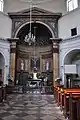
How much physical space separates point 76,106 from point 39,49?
A: 14.3m

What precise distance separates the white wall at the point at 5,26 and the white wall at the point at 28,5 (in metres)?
0.90

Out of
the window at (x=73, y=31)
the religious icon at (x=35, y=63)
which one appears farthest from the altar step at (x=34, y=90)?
the window at (x=73, y=31)

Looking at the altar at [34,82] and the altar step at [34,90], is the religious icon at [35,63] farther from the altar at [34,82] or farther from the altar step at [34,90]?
the altar step at [34,90]

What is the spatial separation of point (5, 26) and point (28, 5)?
3.44 m

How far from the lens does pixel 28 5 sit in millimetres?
16766

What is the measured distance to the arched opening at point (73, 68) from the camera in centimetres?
1421

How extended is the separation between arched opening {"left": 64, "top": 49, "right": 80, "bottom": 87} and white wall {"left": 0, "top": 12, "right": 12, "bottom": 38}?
Answer: 20.5 ft

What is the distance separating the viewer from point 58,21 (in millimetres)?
16188

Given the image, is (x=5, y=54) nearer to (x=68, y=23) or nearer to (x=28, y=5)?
(x=28, y=5)

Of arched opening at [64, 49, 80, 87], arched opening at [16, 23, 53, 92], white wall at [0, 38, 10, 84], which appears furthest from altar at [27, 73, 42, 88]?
arched opening at [64, 49, 80, 87]

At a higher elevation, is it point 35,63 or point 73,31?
point 73,31

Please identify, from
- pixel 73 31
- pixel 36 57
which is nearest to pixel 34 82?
pixel 36 57

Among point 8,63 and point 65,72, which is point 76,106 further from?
point 8,63

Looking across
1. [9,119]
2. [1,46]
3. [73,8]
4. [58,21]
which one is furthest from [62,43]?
[9,119]
